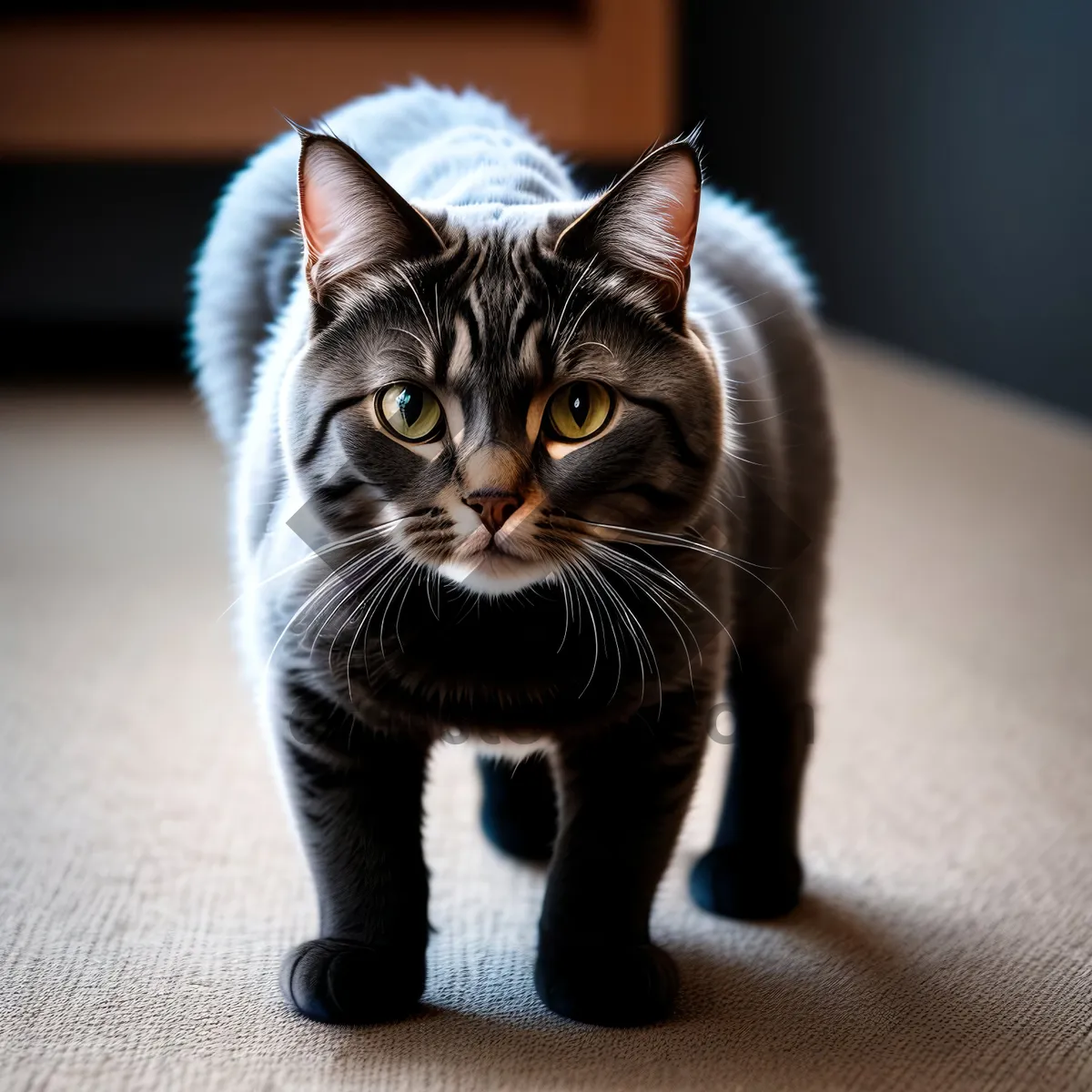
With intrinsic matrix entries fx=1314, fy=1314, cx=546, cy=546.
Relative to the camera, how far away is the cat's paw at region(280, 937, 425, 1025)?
3.03 feet

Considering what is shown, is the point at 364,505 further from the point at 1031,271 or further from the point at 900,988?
the point at 1031,271

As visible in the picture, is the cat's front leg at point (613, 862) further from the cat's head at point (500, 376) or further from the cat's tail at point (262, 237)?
the cat's tail at point (262, 237)

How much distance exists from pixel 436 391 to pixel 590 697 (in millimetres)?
242

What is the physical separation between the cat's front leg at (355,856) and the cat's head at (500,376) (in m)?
0.16

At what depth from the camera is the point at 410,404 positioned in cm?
85

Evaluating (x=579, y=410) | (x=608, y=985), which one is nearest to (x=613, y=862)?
(x=608, y=985)

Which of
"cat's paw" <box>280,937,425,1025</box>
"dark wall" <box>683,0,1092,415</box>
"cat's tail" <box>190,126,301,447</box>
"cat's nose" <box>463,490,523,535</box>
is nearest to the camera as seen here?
"cat's nose" <box>463,490,523,535</box>

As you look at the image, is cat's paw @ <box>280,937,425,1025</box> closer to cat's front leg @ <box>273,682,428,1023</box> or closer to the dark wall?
cat's front leg @ <box>273,682,428,1023</box>

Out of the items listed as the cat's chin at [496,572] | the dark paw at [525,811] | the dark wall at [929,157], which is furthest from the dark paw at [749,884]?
the dark wall at [929,157]

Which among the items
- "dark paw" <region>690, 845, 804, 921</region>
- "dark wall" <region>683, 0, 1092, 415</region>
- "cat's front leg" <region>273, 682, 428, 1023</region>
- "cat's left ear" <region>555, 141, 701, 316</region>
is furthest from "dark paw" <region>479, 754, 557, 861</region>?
"dark wall" <region>683, 0, 1092, 415</region>

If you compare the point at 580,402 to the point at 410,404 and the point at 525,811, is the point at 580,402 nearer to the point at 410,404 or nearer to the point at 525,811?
the point at 410,404

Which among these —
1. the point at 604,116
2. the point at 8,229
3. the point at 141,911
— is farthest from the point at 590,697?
the point at 8,229

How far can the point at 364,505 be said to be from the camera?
2.87 ft

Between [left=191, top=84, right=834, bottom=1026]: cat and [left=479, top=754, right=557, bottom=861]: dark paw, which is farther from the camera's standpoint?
[left=479, top=754, right=557, bottom=861]: dark paw
